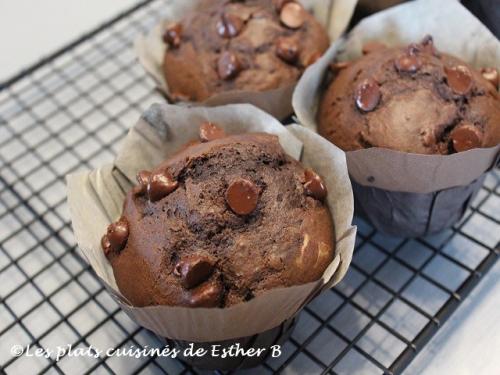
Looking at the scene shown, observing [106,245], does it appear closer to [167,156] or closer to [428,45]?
[167,156]

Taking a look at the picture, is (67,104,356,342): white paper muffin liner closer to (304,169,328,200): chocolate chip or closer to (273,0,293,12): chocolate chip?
(304,169,328,200): chocolate chip

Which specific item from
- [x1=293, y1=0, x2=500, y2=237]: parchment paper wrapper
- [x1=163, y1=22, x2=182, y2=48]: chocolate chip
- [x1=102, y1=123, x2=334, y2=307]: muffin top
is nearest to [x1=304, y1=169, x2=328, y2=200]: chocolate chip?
[x1=102, y1=123, x2=334, y2=307]: muffin top

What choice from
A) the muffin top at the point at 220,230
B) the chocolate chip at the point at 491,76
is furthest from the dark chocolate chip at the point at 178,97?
the chocolate chip at the point at 491,76

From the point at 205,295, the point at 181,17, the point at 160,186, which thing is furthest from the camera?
the point at 181,17

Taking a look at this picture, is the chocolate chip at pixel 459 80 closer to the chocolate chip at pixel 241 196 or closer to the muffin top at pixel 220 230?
the muffin top at pixel 220 230

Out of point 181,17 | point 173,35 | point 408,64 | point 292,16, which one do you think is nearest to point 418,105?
point 408,64
